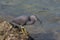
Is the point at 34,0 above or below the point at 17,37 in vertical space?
above

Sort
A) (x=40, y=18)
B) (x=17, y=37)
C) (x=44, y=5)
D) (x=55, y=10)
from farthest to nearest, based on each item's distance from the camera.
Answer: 1. (x=44, y=5)
2. (x=55, y=10)
3. (x=40, y=18)
4. (x=17, y=37)

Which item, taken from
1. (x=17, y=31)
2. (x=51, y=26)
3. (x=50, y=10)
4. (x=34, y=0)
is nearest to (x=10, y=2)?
(x=34, y=0)

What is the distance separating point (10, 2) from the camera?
11055 mm

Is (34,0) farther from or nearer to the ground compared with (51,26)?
farther from the ground

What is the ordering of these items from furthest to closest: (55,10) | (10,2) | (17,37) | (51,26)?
(10,2), (55,10), (51,26), (17,37)

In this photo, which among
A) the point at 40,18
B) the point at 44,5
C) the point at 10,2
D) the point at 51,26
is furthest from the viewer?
the point at 10,2

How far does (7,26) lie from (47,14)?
4.25 metres

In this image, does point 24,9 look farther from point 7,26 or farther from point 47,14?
point 7,26

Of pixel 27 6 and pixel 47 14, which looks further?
pixel 27 6

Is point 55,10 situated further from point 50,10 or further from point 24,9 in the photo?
point 24,9

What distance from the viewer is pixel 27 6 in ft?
33.7

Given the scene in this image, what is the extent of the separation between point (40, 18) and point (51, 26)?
105 cm

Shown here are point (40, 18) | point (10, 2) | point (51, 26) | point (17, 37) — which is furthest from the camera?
point (10, 2)

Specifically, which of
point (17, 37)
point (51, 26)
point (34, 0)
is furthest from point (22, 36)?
point (34, 0)
